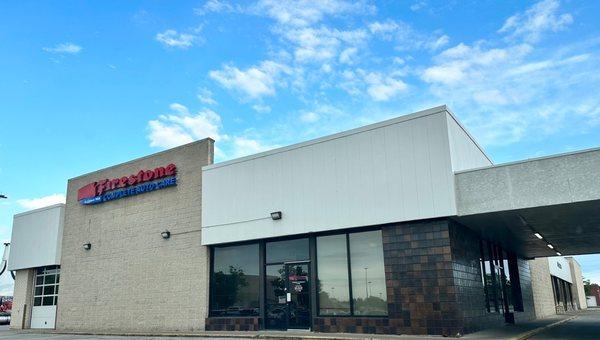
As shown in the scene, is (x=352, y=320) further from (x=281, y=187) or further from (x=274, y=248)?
(x=281, y=187)

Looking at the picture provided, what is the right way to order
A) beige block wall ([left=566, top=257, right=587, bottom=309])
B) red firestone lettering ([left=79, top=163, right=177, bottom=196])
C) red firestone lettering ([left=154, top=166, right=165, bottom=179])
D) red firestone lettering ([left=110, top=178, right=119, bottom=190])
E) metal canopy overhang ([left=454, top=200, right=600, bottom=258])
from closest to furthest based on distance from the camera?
metal canopy overhang ([left=454, top=200, right=600, bottom=258]) → red firestone lettering ([left=79, top=163, right=177, bottom=196]) → red firestone lettering ([left=154, top=166, right=165, bottom=179]) → red firestone lettering ([left=110, top=178, right=119, bottom=190]) → beige block wall ([left=566, top=257, right=587, bottom=309])

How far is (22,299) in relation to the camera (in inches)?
1118

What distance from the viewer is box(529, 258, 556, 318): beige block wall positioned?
29.8 metres

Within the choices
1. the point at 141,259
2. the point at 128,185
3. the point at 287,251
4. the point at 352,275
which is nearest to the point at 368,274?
A: the point at 352,275

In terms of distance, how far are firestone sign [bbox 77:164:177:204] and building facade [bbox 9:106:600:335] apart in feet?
0.24

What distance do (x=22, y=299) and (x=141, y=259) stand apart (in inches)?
444

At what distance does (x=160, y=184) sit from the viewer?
22.0m

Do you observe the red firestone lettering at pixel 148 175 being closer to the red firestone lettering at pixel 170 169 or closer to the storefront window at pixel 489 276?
the red firestone lettering at pixel 170 169

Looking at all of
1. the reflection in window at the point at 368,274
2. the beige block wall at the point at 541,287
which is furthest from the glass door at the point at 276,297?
the beige block wall at the point at 541,287

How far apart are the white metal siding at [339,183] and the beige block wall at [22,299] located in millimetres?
14625

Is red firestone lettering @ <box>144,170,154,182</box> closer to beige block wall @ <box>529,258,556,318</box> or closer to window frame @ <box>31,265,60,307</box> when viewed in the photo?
window frame @ <box>31,265,60,307</box>

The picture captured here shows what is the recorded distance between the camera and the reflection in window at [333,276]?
53.5ft

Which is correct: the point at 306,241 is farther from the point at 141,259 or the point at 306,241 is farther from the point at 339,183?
the point at 141,259

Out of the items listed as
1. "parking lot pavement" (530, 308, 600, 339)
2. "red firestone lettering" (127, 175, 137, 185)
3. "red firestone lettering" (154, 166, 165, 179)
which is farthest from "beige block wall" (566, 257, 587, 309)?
"red firestone lettering" (127, 175, 137, 185)
